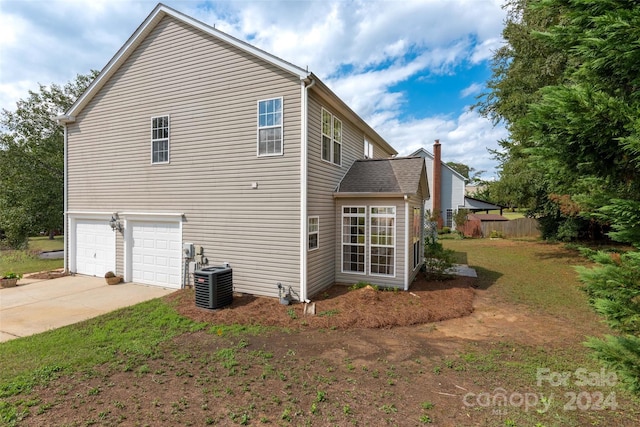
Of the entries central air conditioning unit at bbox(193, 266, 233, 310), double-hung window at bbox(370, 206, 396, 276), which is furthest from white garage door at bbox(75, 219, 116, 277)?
double-hung window at bbox(370, 206, 396, 276)

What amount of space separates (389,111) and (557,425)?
22.0m

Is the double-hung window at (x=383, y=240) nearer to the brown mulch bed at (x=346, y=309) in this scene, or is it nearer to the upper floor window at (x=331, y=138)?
the brown mulch bed at (x=346, y=309)

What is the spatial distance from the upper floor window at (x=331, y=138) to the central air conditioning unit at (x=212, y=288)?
4.39 metres

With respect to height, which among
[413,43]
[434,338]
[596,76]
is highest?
[413,43]

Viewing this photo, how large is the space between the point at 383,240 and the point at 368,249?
21.1 inches

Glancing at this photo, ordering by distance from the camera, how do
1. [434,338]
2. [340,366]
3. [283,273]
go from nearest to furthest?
[340,366], [434,338], [283,273]

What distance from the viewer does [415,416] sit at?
360 cm

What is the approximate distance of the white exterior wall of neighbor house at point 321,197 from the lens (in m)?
8.19

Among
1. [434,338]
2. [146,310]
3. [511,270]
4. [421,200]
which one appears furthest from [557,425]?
A: [511,270]

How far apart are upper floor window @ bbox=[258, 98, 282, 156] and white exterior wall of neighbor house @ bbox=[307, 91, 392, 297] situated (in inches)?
32.9

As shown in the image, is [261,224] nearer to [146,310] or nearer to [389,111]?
[146,310]

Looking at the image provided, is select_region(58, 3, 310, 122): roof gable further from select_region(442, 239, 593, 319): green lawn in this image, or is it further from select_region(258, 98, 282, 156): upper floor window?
select_region(442, 239, 593, 319): green lawn

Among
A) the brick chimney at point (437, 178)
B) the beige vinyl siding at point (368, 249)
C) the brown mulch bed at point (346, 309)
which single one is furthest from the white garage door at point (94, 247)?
the brick chimney at point (437, 178)

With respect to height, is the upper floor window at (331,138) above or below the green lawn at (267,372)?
above
